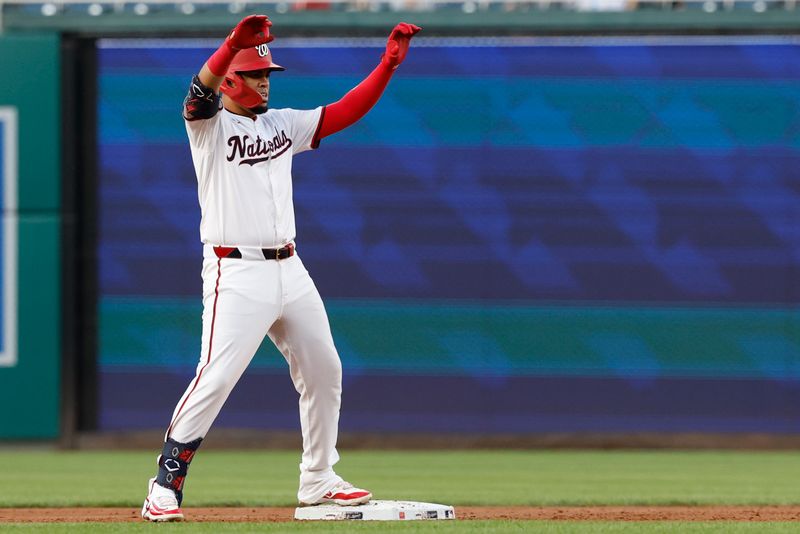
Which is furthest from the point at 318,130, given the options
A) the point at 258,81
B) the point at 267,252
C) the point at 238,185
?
the point at 267,252

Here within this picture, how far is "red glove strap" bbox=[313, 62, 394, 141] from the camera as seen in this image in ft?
20.1

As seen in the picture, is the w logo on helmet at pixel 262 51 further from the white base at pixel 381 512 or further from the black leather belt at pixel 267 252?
the white base at pixel 381 512

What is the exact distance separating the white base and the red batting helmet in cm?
159

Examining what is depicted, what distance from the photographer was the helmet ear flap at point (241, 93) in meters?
5.89

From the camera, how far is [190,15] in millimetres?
11523

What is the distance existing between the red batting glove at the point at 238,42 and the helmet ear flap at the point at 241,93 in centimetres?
41

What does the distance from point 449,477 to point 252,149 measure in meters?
3.67

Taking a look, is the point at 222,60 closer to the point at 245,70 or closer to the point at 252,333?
the point at 245,70

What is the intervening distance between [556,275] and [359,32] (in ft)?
7.68

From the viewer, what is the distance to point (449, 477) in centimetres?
895

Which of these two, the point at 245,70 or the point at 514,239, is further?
the point at 514,239

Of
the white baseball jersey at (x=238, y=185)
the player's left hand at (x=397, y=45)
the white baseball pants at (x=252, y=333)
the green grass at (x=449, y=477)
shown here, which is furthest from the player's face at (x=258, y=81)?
the green grass at (x=449, y=477)

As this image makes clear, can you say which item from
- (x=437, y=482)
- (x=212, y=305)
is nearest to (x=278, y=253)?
(x=212, y=305)

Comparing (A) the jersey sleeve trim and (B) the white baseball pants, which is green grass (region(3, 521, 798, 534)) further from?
(A) the jersey sleeve trim
